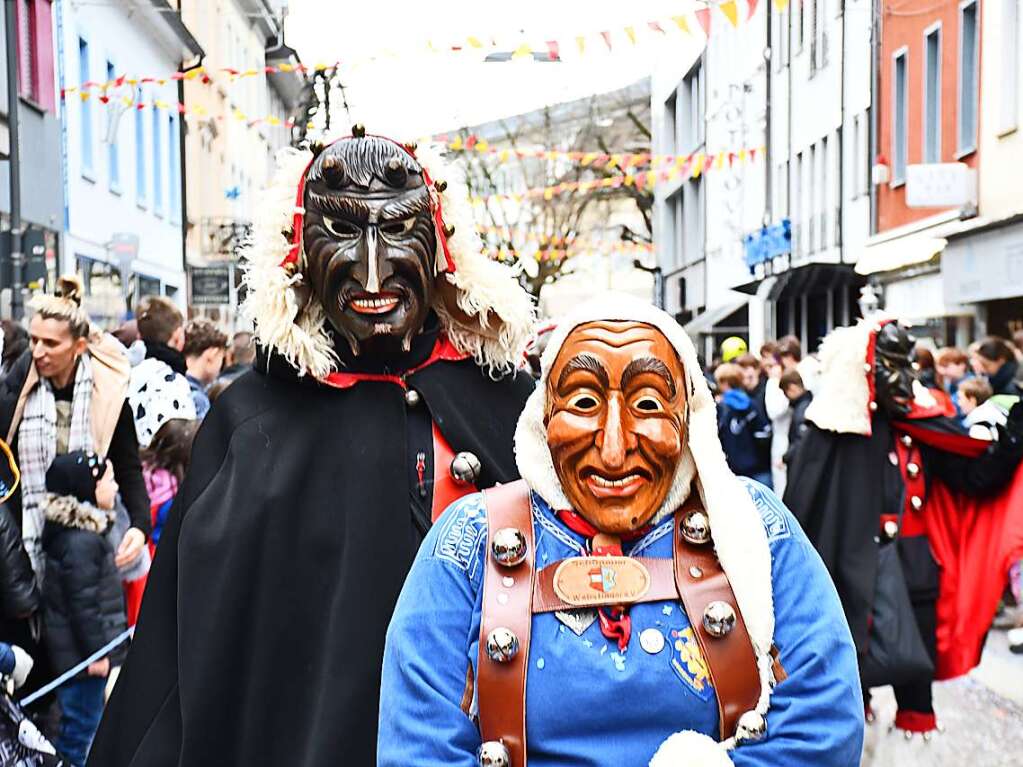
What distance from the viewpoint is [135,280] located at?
2322 centimetres

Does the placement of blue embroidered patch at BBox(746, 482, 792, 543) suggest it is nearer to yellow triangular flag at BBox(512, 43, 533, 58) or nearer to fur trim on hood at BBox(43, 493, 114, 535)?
fur trim on hood at BBox(43, 493, 114, 535)

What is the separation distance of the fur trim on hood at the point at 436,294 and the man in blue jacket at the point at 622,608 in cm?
106

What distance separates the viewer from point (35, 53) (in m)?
17.8

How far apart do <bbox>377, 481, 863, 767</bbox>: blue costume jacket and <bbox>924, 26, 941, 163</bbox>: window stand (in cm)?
1663

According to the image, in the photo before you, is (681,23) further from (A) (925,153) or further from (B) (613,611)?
(B) (613,611)

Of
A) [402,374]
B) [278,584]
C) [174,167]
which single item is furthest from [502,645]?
[174,167]

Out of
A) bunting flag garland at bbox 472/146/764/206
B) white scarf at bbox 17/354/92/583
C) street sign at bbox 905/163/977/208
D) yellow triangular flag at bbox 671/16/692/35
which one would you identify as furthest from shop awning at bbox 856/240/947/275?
white scarf at bbox 17/354/92/583

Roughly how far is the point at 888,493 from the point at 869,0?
13491 millimetres

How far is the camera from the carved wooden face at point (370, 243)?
11.7 feet

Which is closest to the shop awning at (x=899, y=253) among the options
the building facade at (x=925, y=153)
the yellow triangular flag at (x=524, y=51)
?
the building facade at (x=925, y=153)

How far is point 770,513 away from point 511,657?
1.69 ft

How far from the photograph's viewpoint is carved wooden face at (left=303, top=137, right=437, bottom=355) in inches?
140

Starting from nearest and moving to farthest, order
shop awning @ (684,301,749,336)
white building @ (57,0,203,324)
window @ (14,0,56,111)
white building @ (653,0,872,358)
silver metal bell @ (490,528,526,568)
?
silver metal bell @ (490,528,526,568), window @ (14,0,56,111), white building @ (57,0,203,324), white building @ (653,0,872,358), shop awning @ (684,301,749,336)

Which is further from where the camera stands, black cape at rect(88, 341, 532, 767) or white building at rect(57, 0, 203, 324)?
white building at rect(57, 0, 203, 324)
